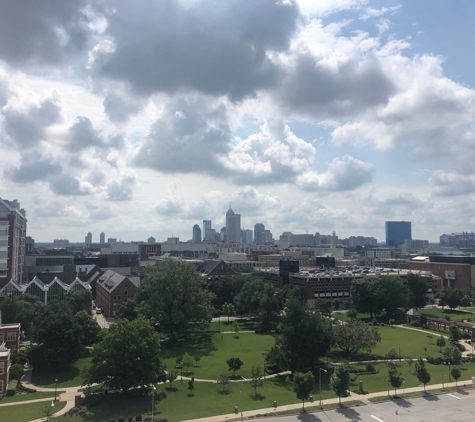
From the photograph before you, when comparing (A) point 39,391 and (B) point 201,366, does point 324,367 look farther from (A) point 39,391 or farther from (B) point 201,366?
(A) point 39,391

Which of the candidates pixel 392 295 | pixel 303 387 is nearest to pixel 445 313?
pixel 392 295

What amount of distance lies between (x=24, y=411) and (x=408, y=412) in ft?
126

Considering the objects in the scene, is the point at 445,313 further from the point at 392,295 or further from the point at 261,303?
the point at 261,303

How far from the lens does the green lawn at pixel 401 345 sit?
6164 cm

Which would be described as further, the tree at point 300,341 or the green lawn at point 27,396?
the tree at point 300,341

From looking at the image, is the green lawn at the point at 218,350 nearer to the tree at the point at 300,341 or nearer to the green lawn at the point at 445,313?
the tree at the point at 300,341

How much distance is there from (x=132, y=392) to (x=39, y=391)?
38.4 feet

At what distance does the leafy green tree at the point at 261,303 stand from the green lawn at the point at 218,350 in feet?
13.5

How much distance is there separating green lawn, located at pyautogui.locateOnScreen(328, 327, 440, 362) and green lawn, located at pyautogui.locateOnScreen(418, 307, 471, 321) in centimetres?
1907

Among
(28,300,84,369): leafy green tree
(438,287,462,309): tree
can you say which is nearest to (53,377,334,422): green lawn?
(28,300,84,369): leafy green tree

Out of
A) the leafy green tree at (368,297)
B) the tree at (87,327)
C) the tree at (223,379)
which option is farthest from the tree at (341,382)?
the leafy green tree at (368,297)

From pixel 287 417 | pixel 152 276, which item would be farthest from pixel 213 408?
pixel 152 276

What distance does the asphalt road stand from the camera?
38219 millimetres

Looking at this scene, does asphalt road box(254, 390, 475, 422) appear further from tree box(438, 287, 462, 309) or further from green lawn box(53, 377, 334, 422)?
tree box(438, 287, 462, 309)
